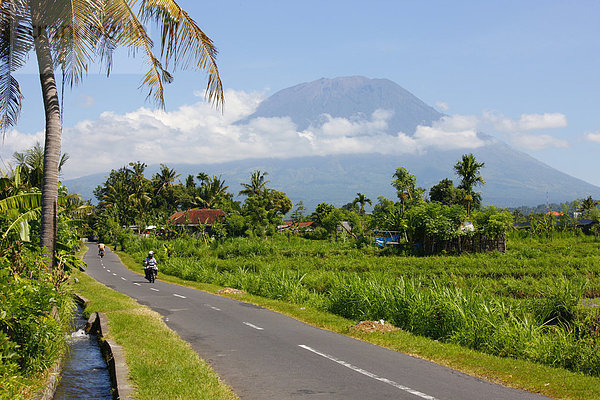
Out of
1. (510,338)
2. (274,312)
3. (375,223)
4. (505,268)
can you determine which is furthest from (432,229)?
(510,338)

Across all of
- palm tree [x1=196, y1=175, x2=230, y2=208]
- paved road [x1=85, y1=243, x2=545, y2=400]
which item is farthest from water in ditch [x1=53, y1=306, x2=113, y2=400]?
palm tree [x1=196, y1=175, x2=230, y2=208]

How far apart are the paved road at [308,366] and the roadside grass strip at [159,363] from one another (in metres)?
0.38

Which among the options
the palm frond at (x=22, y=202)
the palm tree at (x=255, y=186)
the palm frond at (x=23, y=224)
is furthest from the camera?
the palm tree at (x=255, y=186)

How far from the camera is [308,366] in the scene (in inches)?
335

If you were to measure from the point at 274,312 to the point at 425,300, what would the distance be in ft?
16.8

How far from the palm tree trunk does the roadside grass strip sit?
8.04 feet

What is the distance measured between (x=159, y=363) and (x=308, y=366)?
243 cm

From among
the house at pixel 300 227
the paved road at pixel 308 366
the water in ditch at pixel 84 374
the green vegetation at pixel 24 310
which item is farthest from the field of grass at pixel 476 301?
the house at pixel 300 227

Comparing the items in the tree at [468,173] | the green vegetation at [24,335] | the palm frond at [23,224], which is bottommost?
the green vegetation at [24,335]

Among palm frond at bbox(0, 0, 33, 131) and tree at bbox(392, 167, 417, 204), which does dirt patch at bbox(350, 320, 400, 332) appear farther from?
tree at bbox(392, 167, 417, 204)

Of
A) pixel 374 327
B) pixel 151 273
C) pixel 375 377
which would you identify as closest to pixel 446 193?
pixel 151 273

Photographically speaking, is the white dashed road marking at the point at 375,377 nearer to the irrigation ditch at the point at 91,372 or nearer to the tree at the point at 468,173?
the irrigation ditch at the point at 91,372

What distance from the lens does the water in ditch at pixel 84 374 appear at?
7797 millimetres

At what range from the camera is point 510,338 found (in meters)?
9.98
